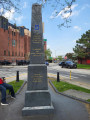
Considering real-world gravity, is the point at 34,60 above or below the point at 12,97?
above

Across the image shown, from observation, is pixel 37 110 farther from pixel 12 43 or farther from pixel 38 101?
pixel 12 43

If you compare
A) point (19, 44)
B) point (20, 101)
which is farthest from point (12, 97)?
point (19, 44)

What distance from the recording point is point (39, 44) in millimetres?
5043

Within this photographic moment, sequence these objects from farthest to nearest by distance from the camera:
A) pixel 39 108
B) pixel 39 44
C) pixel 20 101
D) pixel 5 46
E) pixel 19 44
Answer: pixel 19 44 → pixel 5 46 → pixel 20 101 → pixel 39 44 → pixel 39 108

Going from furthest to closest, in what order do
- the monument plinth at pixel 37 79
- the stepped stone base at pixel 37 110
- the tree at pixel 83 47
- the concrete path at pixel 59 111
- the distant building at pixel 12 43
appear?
the distant building at pixel 12 43
the tree at pixel 83 47
the monument plinth at pixel 37 79
the stepped stone base at pixel 37 110
the concrete path at pixel 59 111

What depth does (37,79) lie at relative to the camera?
4711 mm

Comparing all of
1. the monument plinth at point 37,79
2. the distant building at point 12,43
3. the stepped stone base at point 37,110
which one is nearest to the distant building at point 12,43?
the distant building at point 12,43

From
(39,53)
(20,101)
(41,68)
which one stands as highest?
(39,53)

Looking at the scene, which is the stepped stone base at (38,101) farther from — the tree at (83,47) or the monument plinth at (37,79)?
the tree at (83,47)

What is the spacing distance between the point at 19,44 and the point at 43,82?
224 ft

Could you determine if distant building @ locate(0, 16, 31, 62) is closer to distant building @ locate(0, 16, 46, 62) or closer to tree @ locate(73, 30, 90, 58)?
distant building @ locate(0, 16, 46, 62)

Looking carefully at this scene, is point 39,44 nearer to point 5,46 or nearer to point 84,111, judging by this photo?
point 84,111

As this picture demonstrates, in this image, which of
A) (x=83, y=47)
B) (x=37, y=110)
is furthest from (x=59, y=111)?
(x=83, y=47)

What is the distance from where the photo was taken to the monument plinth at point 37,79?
4289 mm
